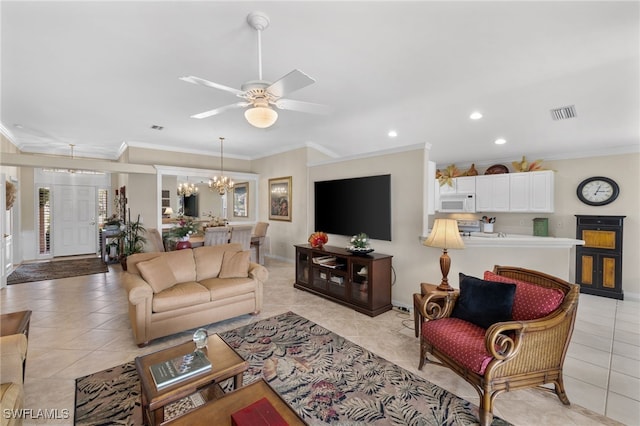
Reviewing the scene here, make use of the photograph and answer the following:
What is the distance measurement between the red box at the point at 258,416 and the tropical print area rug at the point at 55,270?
607cm

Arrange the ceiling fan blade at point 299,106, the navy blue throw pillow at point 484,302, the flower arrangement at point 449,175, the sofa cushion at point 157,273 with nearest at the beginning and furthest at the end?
the navy blue throw pillow at point 484,302 < the ceiling fan blade at point 299,106 < the sofa cushion at point 157,273 < the flower arrangement at point 449,175

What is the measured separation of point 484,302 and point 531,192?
4.64 m

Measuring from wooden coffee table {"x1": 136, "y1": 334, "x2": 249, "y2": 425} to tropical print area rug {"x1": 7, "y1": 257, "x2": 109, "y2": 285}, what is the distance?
5.22 meters

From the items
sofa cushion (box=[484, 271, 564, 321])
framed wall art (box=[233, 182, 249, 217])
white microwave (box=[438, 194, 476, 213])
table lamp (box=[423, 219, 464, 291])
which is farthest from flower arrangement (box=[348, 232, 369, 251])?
framed wall art (box=[233, 182, 249, 217])

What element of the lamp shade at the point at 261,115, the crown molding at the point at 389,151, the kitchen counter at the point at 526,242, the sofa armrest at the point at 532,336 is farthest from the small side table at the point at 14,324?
the kitchen counter at the point at 526,242

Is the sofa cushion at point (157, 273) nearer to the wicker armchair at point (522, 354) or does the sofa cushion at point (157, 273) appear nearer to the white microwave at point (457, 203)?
the wicker armchair at point (522, 354)

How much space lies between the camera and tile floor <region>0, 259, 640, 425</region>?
6.79 ft

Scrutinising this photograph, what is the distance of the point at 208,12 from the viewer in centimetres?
210

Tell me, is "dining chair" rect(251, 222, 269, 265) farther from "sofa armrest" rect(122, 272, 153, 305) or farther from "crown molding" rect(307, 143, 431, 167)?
"sofa armrest" rect(122, 272, 153, 305)

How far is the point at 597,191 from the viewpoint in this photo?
201 inches

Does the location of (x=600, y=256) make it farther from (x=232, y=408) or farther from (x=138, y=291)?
(x=138, y=291)

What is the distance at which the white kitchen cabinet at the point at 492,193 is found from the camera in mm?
5973

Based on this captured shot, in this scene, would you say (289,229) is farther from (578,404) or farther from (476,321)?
(578,404)

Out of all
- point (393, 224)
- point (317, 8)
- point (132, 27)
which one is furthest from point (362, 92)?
point (132, 27)
